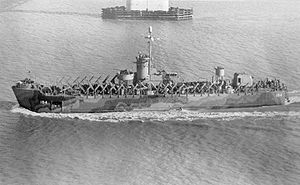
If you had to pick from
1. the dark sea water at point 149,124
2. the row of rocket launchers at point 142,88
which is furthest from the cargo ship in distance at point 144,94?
the dark sea water at point 149,124

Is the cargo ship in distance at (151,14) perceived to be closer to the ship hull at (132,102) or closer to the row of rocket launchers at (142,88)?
the row of rocket launchers at (142,88)

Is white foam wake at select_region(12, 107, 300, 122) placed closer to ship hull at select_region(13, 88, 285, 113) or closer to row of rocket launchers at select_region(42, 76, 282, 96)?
ship hull at select_region(13, 88, 285, 113)

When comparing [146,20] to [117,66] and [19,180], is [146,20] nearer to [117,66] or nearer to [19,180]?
[117,66]

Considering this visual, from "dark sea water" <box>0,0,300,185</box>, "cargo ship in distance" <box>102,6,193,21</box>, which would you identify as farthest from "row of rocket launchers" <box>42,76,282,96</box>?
"cargo ship in distance" <box>102,6,193,21</box>

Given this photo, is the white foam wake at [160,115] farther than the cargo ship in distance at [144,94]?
No

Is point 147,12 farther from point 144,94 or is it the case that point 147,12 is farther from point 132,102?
point 132,102

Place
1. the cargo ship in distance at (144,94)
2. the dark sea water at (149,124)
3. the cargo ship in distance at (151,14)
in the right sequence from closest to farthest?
the dark sea water at (149,124), the cargo ship in distance at (144,94), the cargo ship in distance at (151,14)
